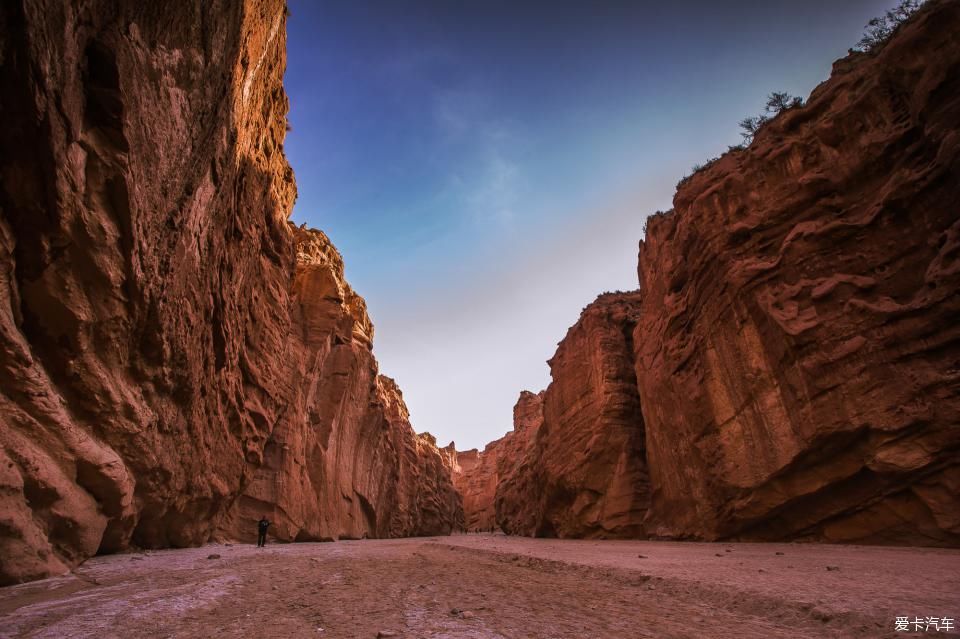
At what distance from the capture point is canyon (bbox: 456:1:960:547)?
10430 millimetres

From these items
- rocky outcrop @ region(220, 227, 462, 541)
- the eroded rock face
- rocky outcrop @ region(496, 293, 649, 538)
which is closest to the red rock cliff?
rocky outcrop @ region(220, 227, 462, 541)

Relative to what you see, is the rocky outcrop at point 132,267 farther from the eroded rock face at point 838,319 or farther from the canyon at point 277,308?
the eroded rock face at point 838,319

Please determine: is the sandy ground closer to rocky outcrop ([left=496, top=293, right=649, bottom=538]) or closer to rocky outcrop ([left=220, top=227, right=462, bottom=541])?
rocky outcrop ([left=220, top=227, right=462, bottom=541])

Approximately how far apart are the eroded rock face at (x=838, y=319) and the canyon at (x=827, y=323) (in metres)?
0.04

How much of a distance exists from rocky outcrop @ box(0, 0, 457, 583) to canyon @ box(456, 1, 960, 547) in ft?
Answer: 53.6

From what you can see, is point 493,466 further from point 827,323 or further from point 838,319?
point 838,319

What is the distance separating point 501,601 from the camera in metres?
5.49

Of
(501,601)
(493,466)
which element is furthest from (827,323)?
(493,466)

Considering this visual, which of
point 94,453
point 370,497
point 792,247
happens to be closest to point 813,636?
point 94,453

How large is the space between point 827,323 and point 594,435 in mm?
14180

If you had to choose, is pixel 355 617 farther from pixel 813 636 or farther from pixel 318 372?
pixel 318 372

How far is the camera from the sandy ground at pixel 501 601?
156 inches

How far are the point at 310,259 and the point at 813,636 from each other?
93.0 feet

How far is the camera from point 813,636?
12.3 feet
